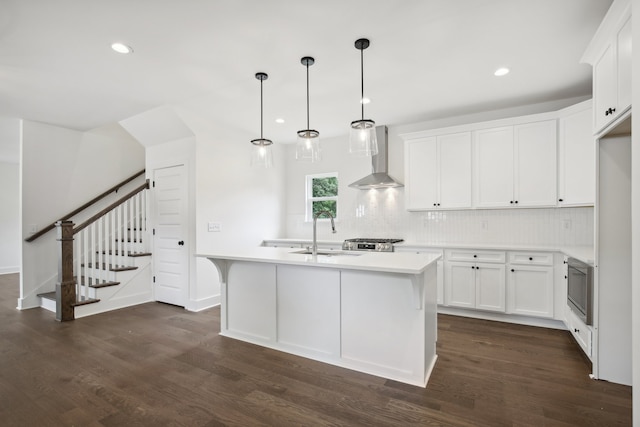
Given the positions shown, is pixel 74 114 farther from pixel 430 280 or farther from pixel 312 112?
pixel 430 280

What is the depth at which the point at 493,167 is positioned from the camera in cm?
400

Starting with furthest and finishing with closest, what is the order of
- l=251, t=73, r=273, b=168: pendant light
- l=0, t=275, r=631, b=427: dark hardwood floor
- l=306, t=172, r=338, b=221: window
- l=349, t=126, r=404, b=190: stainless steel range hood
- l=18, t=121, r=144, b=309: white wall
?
1. l=306, t=172, r=338, b=221: window
2. l=349, t=126, r=404, b=190: stainless steel range hood
3. l=18, t=121, r=144, b=309: white wall
4. l=251, t=73, r=273, b=168: pendant light
5. l=0, t=275, r=631, b=427: dark hardwood floor

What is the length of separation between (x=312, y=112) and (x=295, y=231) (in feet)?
8.32

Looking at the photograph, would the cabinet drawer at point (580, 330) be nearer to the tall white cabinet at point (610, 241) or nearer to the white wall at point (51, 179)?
the tall white cabinet at point (610, 241)

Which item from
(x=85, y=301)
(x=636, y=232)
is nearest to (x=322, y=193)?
(x=85, y=301)

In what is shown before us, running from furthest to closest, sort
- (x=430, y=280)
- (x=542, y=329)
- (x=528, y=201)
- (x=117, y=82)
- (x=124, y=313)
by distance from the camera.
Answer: (x=124, y=313) < (x=528, y=201) < (x=542, y=329) < (x=117, y=82) < (x=430, y=280)

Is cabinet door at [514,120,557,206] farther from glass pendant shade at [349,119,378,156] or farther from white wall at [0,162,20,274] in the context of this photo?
white wall at [0,162,20,274]

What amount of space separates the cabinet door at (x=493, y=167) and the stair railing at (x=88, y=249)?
4.96 metres

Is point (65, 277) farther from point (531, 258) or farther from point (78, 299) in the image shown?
point (531, 258)

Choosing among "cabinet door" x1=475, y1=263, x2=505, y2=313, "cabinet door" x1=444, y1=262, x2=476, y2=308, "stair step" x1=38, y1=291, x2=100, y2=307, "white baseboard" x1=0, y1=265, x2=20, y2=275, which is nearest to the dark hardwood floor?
"cabinet door" x1=475, y1=263, x2=505, y2=313

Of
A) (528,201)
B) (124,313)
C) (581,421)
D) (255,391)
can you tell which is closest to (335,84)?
(528,201)

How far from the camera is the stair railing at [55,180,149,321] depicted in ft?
13.0

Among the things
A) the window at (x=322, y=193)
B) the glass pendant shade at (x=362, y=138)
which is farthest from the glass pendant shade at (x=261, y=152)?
the window at (x=322, y=193)

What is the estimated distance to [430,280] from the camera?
2568 mm
